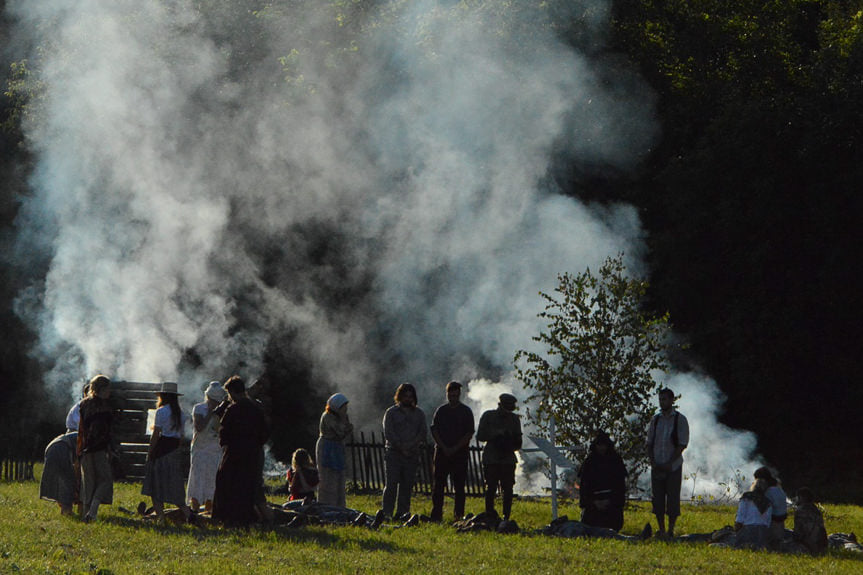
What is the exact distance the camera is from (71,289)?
92.6 feet

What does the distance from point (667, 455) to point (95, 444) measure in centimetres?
636

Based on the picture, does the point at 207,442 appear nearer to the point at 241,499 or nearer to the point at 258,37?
the point at 241,499

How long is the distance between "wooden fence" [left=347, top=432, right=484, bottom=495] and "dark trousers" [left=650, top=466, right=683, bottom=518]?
5.49 meters

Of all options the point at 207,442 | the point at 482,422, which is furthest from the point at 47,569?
the point at 482,422

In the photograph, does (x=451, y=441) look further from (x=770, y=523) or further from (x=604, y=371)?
(x=604, y=371)

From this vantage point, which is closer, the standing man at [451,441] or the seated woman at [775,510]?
the seated woman at [775,510]

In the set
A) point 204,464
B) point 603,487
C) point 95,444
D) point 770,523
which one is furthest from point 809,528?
point 95,444

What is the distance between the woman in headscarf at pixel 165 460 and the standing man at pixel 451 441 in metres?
2.97

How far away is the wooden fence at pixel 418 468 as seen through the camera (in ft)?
63.4

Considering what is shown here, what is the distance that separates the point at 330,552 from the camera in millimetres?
10156

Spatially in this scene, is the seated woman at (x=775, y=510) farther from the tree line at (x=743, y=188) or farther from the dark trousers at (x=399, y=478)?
the tree line at (x=743, y=188)

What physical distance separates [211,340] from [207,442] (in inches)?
604

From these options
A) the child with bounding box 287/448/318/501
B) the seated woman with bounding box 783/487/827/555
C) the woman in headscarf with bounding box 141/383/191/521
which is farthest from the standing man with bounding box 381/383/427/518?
the seated woman with bounding box 783/487/827/555

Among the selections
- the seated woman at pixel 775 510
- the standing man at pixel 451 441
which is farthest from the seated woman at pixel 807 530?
the standing man at pixel 451 441
